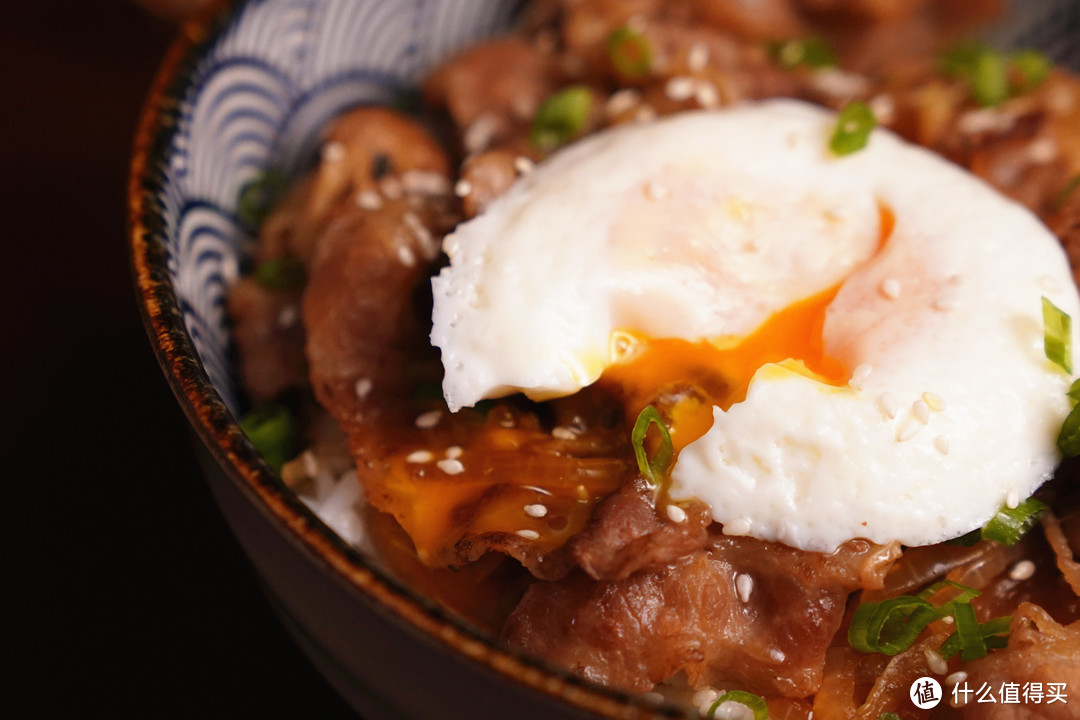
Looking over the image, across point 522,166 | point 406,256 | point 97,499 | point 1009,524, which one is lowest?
point 97,499

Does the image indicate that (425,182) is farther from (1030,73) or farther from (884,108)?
(1030,73)

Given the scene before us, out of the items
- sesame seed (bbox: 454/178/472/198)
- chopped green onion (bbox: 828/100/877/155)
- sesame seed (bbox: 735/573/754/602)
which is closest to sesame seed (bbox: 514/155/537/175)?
sesame seed (bbox: 454/178/472/198)

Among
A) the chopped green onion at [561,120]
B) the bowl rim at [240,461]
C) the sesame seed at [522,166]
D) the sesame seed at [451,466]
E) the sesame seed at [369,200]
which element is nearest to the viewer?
the bowl rim at [240,461]

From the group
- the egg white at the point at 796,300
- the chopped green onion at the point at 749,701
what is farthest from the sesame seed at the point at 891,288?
the chopped green onion at the point at 749,701

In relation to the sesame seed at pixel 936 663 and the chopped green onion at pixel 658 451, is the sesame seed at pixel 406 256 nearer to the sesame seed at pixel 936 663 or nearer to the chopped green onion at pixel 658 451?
the chopped green onion at pixel 658 451

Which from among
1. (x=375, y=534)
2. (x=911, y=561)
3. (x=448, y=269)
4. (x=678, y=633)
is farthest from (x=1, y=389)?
(x=911, y=561)

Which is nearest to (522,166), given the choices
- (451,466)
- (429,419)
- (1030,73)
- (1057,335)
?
(429,419)

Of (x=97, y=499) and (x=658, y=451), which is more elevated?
(x=658, y=451)

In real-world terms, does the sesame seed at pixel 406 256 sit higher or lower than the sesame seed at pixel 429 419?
higher
